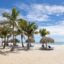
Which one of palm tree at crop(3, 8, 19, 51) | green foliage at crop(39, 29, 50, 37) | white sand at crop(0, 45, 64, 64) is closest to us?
white sand at crop(0, 45, 64, 64)

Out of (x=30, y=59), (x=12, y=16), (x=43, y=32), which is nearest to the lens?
(x=30, y=59)

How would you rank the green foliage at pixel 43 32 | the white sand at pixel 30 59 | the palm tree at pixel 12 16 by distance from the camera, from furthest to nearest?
the green foliage at pixel 43 32
the palm tree at pixel 12 16
the white sand at pixel 30 59

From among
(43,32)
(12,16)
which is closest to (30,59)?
(12,16)

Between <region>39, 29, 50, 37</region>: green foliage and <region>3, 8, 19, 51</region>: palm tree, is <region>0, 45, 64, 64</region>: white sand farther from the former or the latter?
<region>39, 29, 50, 37</region>: green foliage

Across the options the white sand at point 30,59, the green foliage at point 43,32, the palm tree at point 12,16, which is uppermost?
the palm tree at point 12,16

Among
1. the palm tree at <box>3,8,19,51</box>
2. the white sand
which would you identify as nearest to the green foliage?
the palm tree at <box>3,8,19,51</box>

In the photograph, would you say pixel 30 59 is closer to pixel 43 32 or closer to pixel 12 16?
pixel 12 16

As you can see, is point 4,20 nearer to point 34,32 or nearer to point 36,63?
point 34,32

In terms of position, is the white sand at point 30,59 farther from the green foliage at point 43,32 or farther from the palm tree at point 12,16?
the green foliage at point 43,32

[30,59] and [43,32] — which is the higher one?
[43,32]

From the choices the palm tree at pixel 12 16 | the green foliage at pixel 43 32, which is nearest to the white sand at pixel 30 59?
the palm tree at pixel 12 16

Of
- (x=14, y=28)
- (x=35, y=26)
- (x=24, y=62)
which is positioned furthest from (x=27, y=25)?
(x=24, y=62)

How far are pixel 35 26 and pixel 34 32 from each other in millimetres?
1108

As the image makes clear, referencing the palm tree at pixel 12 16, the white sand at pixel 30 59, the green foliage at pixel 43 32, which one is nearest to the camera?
the white sand at pixel 30 59
